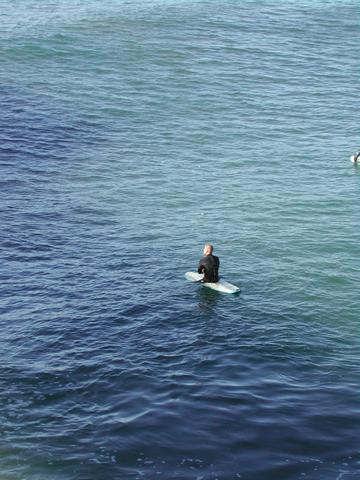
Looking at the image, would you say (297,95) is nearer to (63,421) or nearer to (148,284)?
(148,284)

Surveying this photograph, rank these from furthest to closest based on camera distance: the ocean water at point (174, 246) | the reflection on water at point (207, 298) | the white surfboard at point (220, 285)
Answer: the white surfboard at point (220, 285) < the reflection on water at point (207, 298) < the ocean water at point (174, 246)

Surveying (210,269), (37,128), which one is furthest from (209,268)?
(37,128)

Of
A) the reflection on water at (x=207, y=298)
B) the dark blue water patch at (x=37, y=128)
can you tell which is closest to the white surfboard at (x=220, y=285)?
the reflection on water at (x=207, y=298)

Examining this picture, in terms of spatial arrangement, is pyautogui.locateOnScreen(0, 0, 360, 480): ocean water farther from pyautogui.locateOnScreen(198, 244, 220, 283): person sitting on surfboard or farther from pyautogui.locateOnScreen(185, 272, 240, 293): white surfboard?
pyautogui.locateOnScreen(198, 244, 220, 283): person sitting on surfboard

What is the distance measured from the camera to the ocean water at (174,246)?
2164 centimetres

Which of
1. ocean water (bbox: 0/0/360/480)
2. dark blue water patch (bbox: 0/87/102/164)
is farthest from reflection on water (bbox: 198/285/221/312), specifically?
dark blue water patch (bbox: 0/87/102/164)

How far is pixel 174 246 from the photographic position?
127 ft

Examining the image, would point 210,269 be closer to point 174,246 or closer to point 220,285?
point 220,285

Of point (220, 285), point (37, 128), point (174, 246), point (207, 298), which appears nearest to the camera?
point (207, 298)

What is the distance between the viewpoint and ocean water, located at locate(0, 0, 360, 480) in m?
21.6

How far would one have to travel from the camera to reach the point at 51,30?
79000mm

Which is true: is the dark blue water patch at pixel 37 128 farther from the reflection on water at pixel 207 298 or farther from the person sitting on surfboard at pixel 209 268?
the reflection on water at pixel 207 298

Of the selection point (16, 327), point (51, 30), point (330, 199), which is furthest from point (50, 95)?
point (16, 327)

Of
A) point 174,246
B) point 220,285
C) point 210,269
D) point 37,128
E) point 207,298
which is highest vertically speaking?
point 37,128
